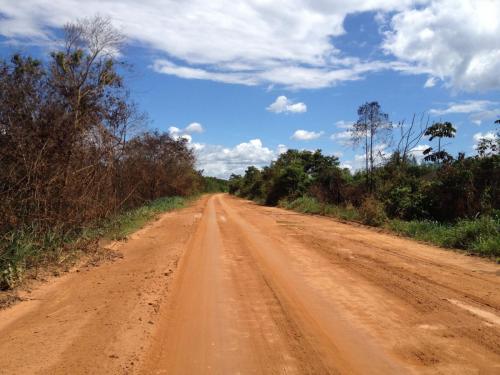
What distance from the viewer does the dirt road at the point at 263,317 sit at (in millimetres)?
4863

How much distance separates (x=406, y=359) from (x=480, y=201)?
13503mm

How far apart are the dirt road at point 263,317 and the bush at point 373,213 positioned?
7986 mm

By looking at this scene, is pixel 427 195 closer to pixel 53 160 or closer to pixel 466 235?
pixel 466 235

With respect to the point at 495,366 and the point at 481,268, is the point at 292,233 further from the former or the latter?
the point at 495,366

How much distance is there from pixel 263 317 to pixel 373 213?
575 inches

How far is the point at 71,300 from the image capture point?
292 inches

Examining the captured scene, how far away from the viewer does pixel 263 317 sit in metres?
6.38

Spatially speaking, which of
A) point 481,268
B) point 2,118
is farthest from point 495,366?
point 2,118

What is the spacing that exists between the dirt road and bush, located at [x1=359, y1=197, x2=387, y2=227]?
7986mm

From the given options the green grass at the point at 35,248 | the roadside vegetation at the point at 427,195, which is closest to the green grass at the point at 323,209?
the roadside vegetation at the point at 427,195

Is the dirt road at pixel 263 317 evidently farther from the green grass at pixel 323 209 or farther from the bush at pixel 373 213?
the green grass at pixel 323 209

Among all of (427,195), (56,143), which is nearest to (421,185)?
(427,195)

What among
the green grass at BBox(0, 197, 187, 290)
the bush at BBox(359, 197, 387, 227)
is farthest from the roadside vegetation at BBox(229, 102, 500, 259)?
the green grass at BBox(0, 197, 187, 290)

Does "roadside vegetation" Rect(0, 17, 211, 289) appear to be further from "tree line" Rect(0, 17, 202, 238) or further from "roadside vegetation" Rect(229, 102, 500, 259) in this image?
"roadside vegetation" Rect(229, 102, 500, 259)
